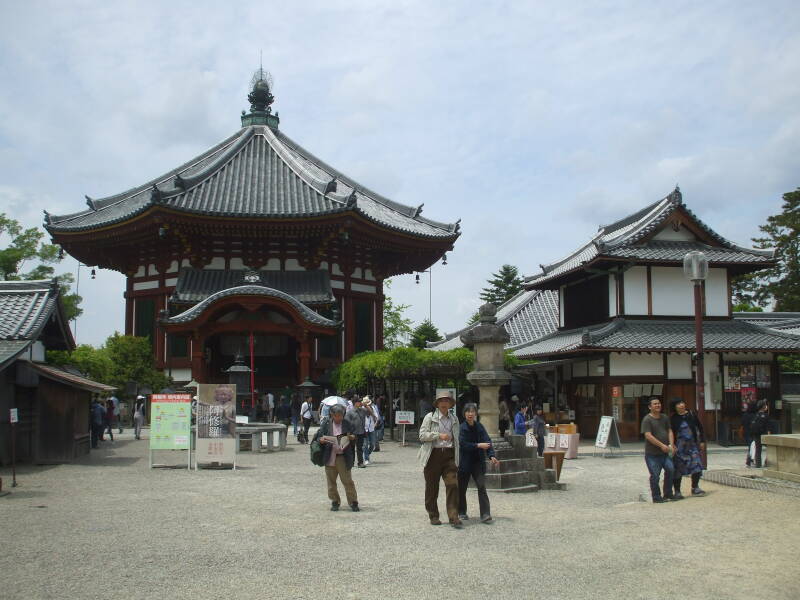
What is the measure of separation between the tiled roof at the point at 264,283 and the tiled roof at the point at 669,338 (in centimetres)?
916

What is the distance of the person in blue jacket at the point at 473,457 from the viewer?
10438 millimetres

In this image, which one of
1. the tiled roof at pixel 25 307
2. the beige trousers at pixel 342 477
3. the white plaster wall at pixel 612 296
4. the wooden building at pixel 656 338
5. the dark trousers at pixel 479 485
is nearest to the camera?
the dark trousers at pixel 479 485

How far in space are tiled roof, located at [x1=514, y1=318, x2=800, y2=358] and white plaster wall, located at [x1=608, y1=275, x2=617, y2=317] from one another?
1.61 feet

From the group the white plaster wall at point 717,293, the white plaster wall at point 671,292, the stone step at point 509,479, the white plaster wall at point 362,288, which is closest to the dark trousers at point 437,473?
the stone step at point 509,479

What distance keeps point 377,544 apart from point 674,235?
22818 millimetres

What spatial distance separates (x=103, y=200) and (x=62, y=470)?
23923 millimetres

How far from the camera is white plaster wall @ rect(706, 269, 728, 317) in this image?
28.3m

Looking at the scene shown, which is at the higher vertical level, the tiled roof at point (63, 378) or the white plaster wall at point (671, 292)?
the white plaster wall at point (671, 292)

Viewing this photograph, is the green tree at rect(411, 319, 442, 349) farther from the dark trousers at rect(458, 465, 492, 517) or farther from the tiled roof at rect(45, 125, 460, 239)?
the dark trousers at rect(458, 465, 492, 517)

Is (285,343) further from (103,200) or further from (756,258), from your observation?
(756,258)

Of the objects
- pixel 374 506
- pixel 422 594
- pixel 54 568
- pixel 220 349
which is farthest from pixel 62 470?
pixel 220 349

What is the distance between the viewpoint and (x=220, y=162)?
35.8 m

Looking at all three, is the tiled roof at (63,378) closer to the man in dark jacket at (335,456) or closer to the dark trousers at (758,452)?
the man in dark jacket at (335,456)

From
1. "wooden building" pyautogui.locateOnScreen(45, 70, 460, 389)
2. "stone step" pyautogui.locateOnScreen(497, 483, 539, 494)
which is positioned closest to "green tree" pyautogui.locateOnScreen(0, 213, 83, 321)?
"wooden building" pyautogui.locateOnScreen(45, 70, 460, 389)
